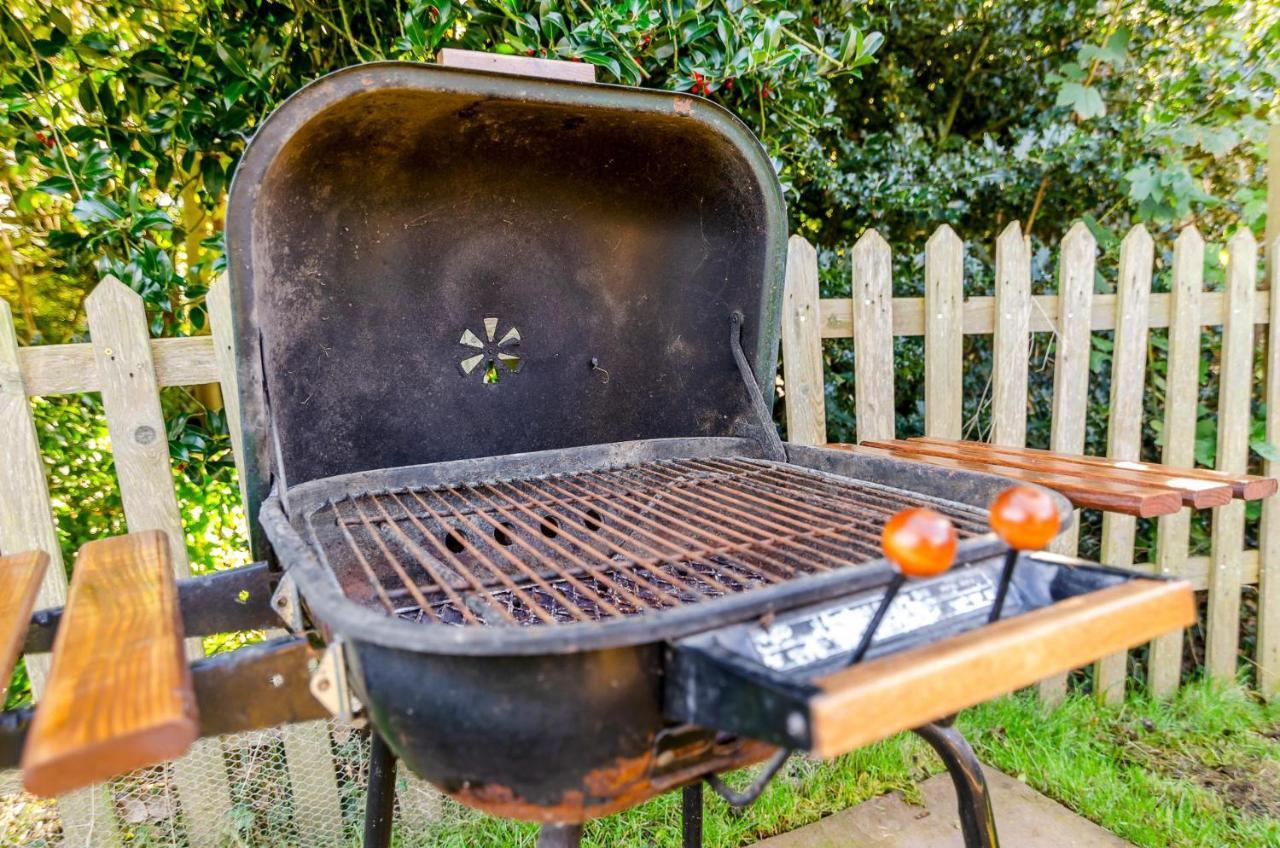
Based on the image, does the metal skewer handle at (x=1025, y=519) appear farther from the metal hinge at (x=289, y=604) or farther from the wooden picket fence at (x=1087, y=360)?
the wooden picket fence at (x=1087, y=360)

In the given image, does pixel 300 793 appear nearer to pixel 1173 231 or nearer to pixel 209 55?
pixel 209 55

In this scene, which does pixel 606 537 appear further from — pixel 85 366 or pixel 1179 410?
pixel 1179 410

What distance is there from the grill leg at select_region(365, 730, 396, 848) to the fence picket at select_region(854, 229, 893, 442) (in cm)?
169

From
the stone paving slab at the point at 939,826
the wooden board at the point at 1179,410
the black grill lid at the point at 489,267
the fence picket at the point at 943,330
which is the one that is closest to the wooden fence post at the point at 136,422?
the black grill lid at the point at 489,267

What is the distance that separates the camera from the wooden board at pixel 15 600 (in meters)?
0.86

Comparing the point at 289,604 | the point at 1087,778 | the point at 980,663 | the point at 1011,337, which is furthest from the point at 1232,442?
the point at 289,604

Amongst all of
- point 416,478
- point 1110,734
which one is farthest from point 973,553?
point 1110,734

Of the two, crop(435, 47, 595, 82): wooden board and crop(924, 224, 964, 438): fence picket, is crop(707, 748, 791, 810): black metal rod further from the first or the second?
crop(924, 224, 964, 438): fence picket

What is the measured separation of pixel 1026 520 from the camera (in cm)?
66

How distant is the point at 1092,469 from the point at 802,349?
1.06 m

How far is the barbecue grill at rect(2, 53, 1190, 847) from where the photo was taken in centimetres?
72

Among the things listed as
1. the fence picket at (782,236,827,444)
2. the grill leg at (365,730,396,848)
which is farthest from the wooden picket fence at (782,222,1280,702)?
the grill leg at (365,730,396,848)

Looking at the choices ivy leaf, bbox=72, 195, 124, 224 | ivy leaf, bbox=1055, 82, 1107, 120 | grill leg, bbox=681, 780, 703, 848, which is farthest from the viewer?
ivy leaf, bbox=1055, 82, 1107, 120

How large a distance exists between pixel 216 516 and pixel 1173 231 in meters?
4.26
